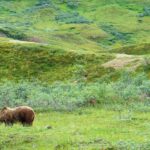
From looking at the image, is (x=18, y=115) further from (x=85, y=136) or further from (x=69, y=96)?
(x=69, y=96)

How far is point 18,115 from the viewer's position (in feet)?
102

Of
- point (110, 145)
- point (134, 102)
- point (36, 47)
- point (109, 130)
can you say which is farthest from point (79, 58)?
point (110, 145)

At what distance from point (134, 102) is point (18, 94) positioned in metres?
12.6

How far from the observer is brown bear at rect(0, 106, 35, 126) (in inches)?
1228

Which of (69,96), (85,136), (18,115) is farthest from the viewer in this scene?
(69,96)

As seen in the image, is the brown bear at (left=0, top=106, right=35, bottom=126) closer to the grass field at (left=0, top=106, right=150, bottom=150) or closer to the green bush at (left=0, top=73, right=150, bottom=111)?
the grass field at (left=0, top=106, right=150, bottom=150)

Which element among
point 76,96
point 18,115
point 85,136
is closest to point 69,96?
point 76,96

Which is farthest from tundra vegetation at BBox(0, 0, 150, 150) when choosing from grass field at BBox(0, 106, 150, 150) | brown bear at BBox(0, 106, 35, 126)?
brown bear at BBox(0, 106, 35, 126)

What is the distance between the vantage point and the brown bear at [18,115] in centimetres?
3119

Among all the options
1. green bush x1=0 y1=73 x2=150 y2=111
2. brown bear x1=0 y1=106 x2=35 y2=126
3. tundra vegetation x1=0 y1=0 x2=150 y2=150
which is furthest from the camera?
green bush x1=0 y1=73 x2=150 y2=111

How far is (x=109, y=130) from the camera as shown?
3070 cm

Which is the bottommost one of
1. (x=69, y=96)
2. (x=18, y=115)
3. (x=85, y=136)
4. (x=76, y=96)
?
(x=69, y=96)

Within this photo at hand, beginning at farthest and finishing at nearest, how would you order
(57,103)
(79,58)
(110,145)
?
(79,58) < (57,103) < (110,145)

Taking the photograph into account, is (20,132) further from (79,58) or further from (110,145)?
(79,58)
